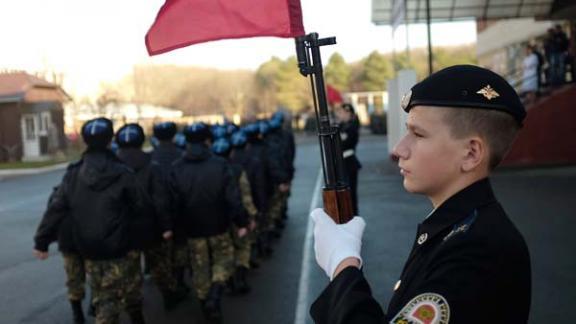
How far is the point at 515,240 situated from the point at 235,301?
5.11m

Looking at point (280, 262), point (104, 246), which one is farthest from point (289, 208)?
point (104, 246)

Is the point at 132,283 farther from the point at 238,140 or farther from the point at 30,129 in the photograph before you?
the point at 30,129

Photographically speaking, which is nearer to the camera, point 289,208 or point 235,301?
point 235,301

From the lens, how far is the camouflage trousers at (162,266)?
6.17 m

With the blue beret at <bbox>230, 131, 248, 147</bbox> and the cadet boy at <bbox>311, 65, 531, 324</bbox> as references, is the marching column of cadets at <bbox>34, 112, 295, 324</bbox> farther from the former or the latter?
the cadet boy at <bbox>311, 65, 531, 324</bbox>

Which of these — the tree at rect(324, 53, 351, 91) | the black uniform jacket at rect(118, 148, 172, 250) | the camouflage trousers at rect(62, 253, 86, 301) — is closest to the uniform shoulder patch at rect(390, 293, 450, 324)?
the black uniform jacket at rect(118, 148, 172, 250)

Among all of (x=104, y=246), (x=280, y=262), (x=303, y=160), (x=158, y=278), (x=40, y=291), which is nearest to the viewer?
(x=104, y=246)

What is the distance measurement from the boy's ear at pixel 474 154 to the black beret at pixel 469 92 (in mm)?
86

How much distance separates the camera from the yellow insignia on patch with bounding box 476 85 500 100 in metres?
1.46

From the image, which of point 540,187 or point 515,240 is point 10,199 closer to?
point 540,187

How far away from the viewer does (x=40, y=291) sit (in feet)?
22.8

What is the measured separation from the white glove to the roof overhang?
1723 centimetres

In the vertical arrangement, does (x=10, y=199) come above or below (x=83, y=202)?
below

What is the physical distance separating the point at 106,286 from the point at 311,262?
130 inches
